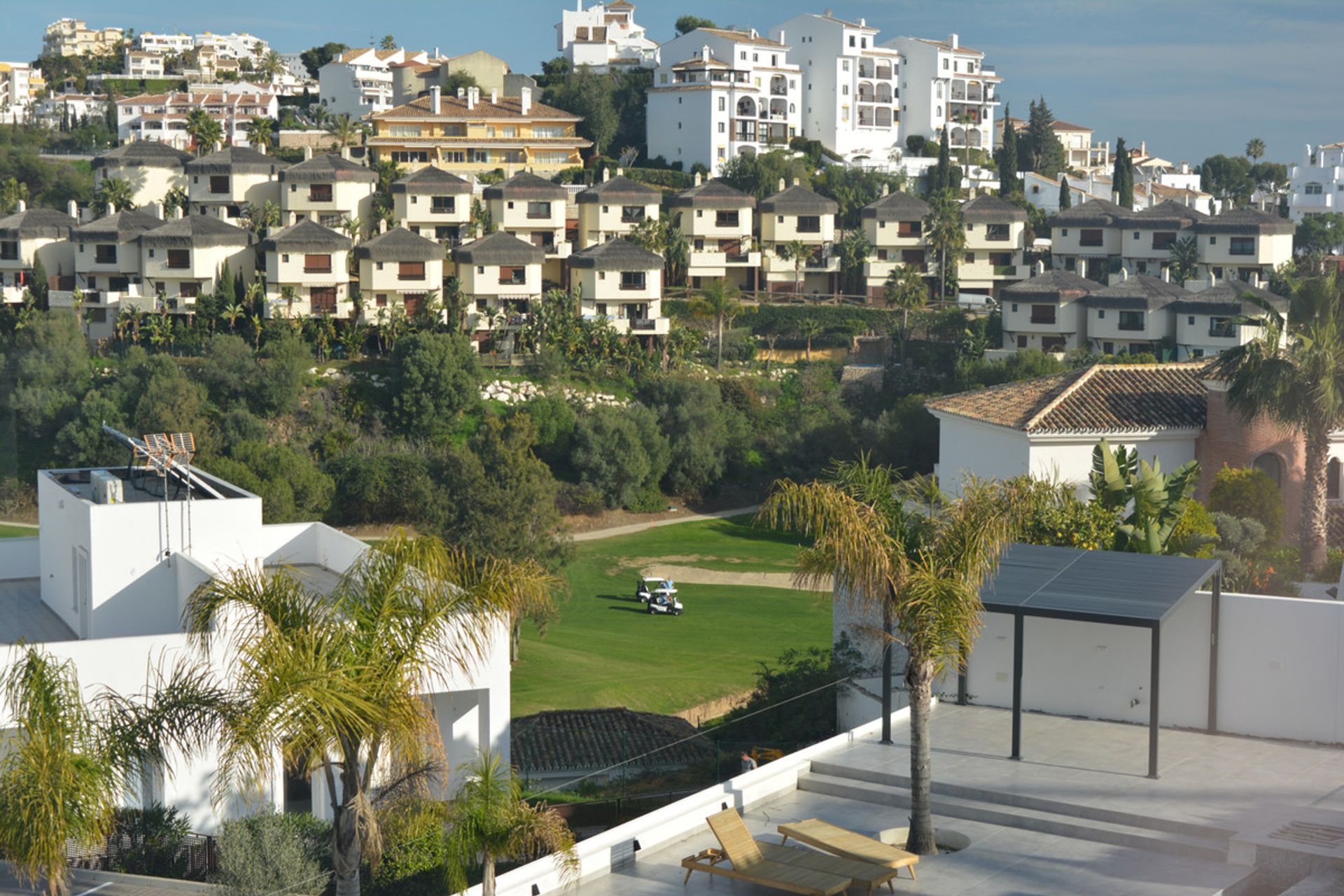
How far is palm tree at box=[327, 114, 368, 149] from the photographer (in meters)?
95.0

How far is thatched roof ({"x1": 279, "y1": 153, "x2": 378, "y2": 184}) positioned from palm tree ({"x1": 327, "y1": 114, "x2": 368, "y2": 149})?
39.0 ft

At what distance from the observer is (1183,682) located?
786 inches

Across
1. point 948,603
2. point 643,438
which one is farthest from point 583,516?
point 948,603

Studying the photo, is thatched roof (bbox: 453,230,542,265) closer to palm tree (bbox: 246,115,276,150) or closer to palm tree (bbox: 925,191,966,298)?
palm tree (bbox: 925,191,966,298)

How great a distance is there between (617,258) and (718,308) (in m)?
5.52

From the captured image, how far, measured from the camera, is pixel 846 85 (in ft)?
374

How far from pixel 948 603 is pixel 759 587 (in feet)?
129

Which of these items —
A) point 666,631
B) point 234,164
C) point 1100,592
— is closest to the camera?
point 1100,592

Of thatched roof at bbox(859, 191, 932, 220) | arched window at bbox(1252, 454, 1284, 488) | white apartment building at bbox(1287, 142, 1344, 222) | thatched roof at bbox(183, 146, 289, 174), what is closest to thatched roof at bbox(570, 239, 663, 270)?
thatched roof at bbox(859, 191, 932, 220)

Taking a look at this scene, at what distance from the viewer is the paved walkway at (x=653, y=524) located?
6251cm

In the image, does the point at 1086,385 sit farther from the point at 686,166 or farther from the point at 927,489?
the point at 686,166

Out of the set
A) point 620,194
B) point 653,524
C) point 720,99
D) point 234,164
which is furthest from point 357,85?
point 653,524

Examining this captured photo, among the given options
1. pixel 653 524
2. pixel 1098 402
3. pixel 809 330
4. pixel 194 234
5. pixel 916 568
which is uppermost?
pixel 194 234

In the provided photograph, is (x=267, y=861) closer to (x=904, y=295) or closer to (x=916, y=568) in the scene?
(x=916, y=568)
